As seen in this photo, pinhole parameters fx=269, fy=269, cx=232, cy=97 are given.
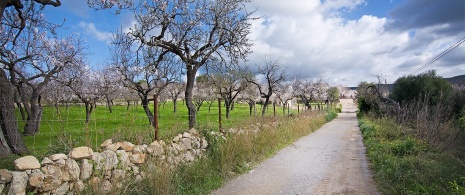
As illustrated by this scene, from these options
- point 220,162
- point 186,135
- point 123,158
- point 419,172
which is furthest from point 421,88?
point 123,158

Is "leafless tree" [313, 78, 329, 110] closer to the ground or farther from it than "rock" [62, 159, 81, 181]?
farther from it

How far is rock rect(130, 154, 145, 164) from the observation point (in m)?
5.47

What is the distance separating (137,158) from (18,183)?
210 centimetres

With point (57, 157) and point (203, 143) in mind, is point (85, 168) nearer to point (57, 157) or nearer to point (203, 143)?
point (57, 157)

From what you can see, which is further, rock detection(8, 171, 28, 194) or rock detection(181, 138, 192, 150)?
rock detection(181, 138, 192, 150)

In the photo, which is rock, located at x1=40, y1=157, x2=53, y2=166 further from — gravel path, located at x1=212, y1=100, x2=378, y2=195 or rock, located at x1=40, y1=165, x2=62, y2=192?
gravel path, located at x1=212, y1=100, x2=378, y2=195

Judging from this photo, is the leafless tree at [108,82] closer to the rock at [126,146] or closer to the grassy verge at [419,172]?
the rock at [126,146]

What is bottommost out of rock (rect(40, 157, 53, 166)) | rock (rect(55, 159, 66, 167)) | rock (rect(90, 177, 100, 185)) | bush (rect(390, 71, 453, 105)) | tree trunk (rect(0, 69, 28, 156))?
rock (rect(90, 177, 100, 185))

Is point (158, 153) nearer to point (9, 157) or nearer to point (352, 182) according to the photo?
point (9, 157)

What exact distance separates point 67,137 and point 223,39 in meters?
6.25

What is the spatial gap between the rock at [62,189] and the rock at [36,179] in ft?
0.86

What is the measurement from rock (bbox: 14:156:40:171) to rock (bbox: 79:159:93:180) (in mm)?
661

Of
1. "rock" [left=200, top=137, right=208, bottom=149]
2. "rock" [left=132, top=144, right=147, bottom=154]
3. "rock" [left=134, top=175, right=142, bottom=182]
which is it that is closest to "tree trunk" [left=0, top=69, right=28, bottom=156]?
"rock" [left=132, top=144, right=147, bottom=154]

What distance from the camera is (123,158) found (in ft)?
17.1
